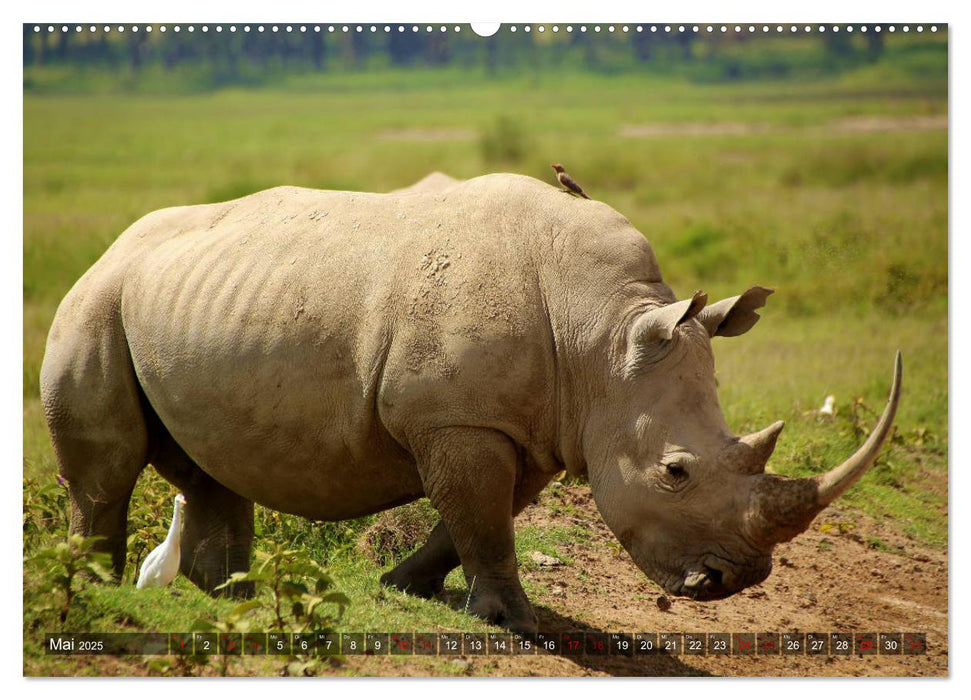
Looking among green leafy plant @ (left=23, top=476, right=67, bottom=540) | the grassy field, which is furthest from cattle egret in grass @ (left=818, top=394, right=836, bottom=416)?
green leafy plant @ (left=23, top=476, right=67, bottom=540)

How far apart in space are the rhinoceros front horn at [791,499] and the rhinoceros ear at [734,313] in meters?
0.81

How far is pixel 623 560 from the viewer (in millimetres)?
8516

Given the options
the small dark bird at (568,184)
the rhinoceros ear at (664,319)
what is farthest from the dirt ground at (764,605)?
the small dark bird at (568,184)

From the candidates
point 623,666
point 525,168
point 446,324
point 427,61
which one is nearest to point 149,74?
point 427,61

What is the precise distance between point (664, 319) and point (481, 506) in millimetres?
1208

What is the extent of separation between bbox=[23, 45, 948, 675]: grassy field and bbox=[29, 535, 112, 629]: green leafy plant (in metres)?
0.05

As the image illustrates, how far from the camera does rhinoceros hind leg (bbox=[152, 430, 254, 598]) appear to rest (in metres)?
7.67

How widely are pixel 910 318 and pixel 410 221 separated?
5201 millimetres

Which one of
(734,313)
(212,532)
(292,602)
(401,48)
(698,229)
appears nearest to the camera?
(292,602)

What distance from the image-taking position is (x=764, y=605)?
26.2ft

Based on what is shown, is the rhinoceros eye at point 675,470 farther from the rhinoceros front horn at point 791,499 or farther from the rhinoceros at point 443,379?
the rhinoceros front horn at point 791,499

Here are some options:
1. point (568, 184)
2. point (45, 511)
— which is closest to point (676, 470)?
point (568, 184)

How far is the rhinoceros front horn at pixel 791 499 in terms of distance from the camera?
5.77m

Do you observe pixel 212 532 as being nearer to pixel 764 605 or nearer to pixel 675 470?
pixel 675 470
